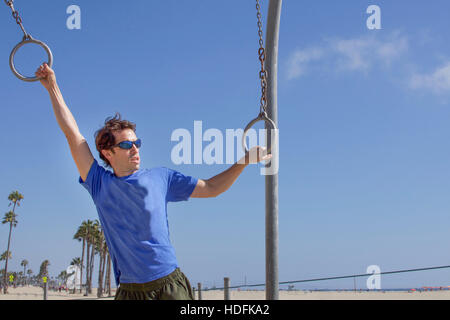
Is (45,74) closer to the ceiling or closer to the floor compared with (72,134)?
closer to the ceiling

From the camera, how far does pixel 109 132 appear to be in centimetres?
306

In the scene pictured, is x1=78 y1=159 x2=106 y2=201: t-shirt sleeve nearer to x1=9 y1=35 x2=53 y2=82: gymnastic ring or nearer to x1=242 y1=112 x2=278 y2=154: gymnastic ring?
x1=9 y1=35 x2=53 y2=82: gymnastic ring

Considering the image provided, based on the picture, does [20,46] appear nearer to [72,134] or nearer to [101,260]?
[72,134]

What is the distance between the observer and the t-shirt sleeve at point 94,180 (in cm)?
296

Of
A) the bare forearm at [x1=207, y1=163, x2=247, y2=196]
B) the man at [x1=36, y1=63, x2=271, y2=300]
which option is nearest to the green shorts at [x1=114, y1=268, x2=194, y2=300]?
the man at [x1=36, y1=63, x2=271, y2=300]

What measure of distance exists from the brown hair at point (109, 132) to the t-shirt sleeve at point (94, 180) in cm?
15

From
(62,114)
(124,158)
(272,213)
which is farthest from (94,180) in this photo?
(272,213)

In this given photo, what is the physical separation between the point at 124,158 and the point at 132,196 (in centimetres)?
32

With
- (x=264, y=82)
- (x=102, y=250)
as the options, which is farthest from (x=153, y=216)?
(x=102, y=250)

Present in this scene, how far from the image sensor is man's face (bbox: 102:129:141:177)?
Result: 9.96 ft

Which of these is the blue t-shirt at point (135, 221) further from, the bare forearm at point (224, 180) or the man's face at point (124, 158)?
the bare forearm at point (224, 180)

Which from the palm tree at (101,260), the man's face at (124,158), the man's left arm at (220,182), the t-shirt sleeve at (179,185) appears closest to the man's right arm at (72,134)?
the man's face at (124,158)
